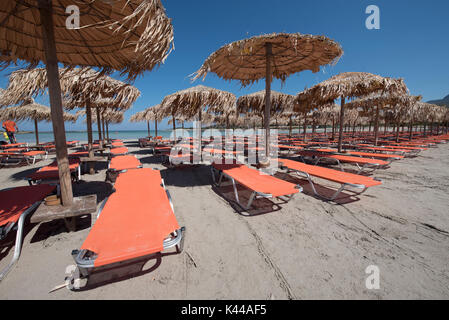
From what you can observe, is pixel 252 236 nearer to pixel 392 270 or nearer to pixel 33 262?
pixel 392 270

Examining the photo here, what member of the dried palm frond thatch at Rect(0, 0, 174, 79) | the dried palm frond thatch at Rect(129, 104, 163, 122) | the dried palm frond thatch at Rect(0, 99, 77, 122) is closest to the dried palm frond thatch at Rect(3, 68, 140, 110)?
the dried palm frond thatch at Rect(0, 0, 174, 79)

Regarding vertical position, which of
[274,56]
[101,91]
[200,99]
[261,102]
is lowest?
[101,91]

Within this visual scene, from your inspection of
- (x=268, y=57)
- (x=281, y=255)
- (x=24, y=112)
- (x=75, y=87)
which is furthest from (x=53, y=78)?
(x=24, y=112)

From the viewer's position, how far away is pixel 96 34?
237cm

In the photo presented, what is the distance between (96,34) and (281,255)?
12.1 ft

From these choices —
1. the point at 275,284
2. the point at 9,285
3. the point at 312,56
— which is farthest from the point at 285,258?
the point at 312,56

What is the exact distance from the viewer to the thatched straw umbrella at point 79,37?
5.39ft

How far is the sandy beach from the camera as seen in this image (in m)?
1.36

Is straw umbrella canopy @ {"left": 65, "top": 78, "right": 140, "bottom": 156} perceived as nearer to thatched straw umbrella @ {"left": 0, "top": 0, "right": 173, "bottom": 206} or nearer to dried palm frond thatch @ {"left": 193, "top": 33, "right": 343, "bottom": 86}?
thatched straw umbrella @ {"left": 0, "top": 0, "right": 173, "bottom": 206}

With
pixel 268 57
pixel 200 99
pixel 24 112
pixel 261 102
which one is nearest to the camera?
pixel 268 57

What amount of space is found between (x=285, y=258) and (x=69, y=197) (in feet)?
8.15

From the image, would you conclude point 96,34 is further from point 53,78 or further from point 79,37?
point 53,78

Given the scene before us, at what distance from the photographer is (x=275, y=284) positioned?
141 cm

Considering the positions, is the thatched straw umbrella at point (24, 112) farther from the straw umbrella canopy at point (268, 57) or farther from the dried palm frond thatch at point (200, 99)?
the straw umbrella canopy at point (268, 57)
